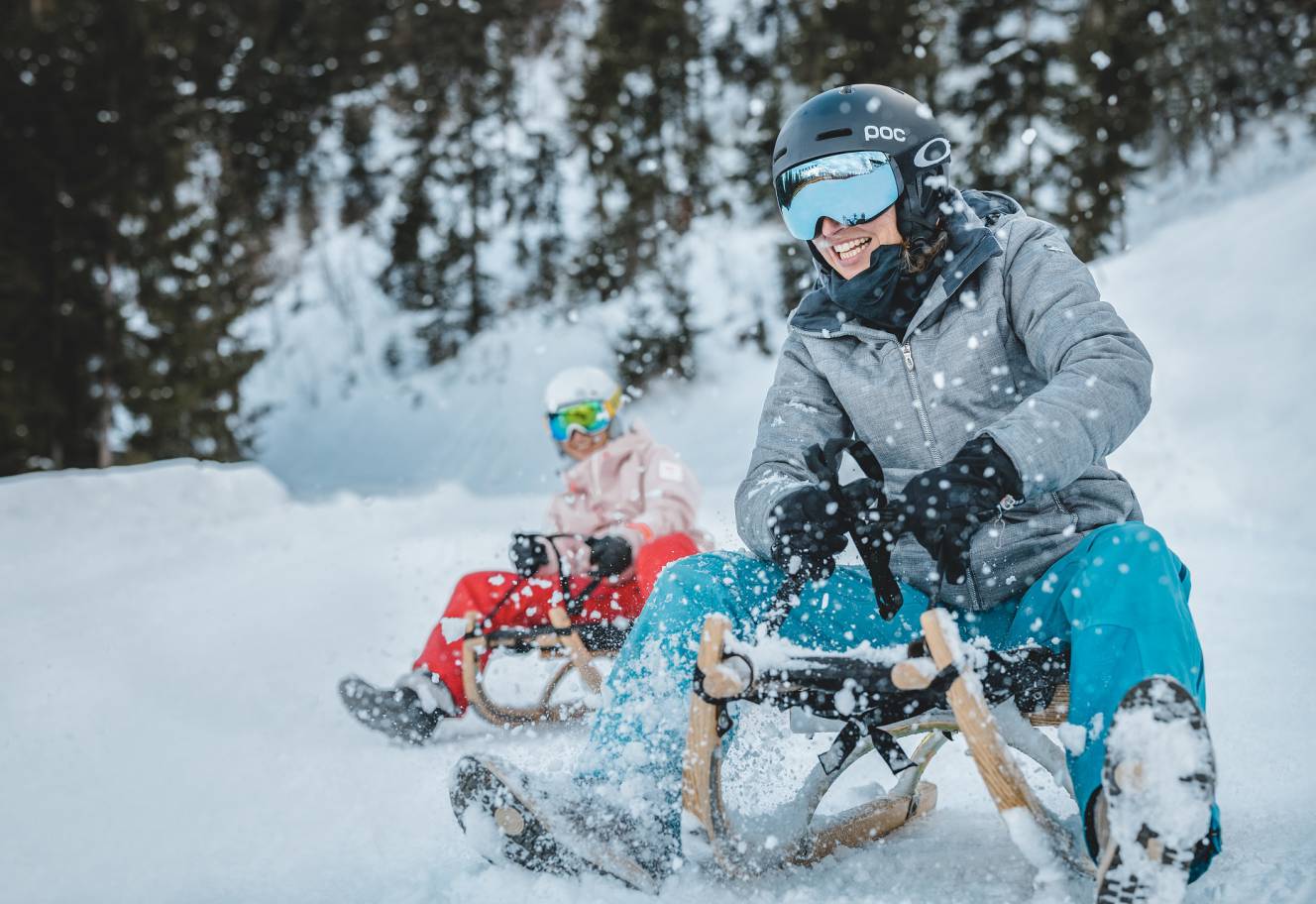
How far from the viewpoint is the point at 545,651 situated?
170 inches

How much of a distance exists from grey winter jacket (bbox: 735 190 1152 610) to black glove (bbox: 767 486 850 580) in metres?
0.11

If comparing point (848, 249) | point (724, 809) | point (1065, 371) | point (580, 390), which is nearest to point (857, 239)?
point (848, 249)

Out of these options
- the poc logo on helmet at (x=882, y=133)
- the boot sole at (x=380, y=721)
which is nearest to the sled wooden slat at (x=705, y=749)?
the poc logo on helmet at (x=882, y=133)

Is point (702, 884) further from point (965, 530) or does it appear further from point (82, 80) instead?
point (82, 80)

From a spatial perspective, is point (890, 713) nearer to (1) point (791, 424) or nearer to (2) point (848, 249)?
(1) point (791, 424)

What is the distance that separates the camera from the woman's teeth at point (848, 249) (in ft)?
8.11

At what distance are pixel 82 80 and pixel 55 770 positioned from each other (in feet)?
53.6

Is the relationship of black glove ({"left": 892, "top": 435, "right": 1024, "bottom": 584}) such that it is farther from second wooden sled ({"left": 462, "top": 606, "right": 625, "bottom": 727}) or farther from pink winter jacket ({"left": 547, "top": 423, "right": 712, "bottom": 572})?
pink winter jacket ({"left": 547, "top": 423, "right": 712, "bottom": 572})

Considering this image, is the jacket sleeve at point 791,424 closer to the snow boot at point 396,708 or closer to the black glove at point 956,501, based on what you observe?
the black glove at point 956,501

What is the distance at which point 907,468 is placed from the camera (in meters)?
2.50

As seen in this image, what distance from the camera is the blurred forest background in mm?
15672

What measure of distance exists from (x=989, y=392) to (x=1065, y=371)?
0.27 metres

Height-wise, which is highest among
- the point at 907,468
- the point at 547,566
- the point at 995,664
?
the point at 907,468

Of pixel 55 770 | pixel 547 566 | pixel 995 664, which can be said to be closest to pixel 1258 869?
pixel 995 664
